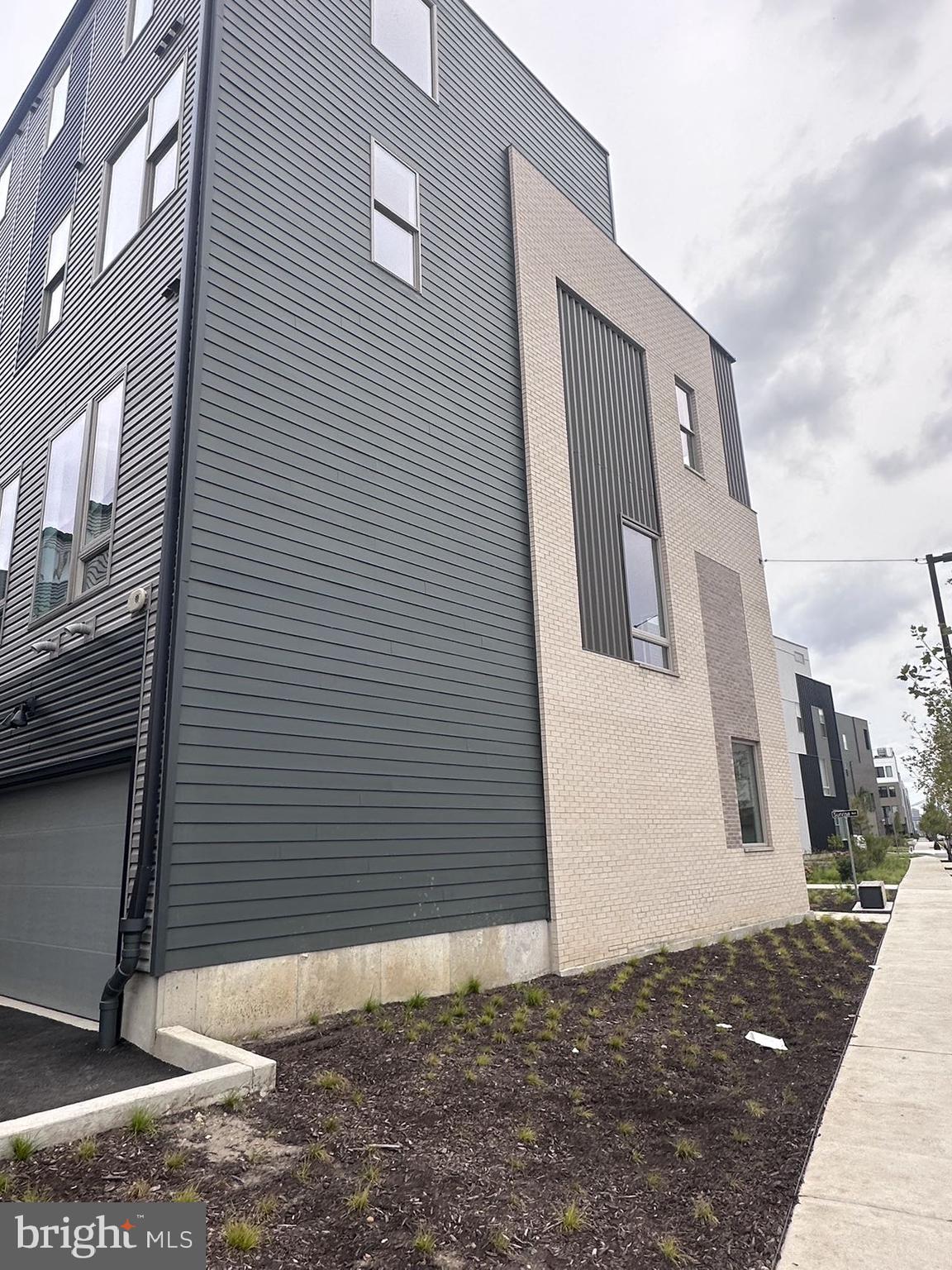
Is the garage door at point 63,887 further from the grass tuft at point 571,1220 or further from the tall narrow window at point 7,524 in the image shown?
the grass tuft at point 571,1220

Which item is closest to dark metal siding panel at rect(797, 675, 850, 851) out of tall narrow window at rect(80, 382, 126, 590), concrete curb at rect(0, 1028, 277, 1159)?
tall narrow window at rect(80, 382, 126, 590)

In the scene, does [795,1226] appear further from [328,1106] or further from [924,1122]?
[328,1106]

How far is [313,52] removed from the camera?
821cm

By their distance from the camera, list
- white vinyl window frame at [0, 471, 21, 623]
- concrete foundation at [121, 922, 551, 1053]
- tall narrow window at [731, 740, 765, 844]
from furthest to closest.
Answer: tall narrow window at [731, 740, 765, 844] < white vinyl window frame at [0, 471, 21, 623] < concrete foundation at [121, 922, 551, 1053]

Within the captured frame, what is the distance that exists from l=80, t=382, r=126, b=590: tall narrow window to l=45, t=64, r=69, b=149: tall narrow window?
6.07m

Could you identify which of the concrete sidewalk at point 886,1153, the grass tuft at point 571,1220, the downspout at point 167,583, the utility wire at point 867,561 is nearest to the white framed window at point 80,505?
the downspout at point 167,583

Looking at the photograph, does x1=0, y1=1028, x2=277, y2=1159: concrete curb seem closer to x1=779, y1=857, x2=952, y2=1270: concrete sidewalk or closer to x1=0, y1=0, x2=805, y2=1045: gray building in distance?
x1=0, y1=0, x2=805, y2=1045: gray building in distance

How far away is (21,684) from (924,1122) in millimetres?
8824

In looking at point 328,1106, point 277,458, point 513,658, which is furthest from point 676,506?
point 328,1106

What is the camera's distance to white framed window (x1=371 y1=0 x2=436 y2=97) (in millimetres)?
9305

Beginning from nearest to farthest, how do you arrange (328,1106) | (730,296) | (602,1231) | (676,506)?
(602,1231), (328,1106), (676,506), (730,296)

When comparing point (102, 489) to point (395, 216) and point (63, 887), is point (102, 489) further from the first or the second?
point (395, 216)

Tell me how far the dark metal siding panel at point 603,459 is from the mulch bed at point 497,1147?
512 cm

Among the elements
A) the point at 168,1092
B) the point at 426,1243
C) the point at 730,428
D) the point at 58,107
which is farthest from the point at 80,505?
the point at 730,428
